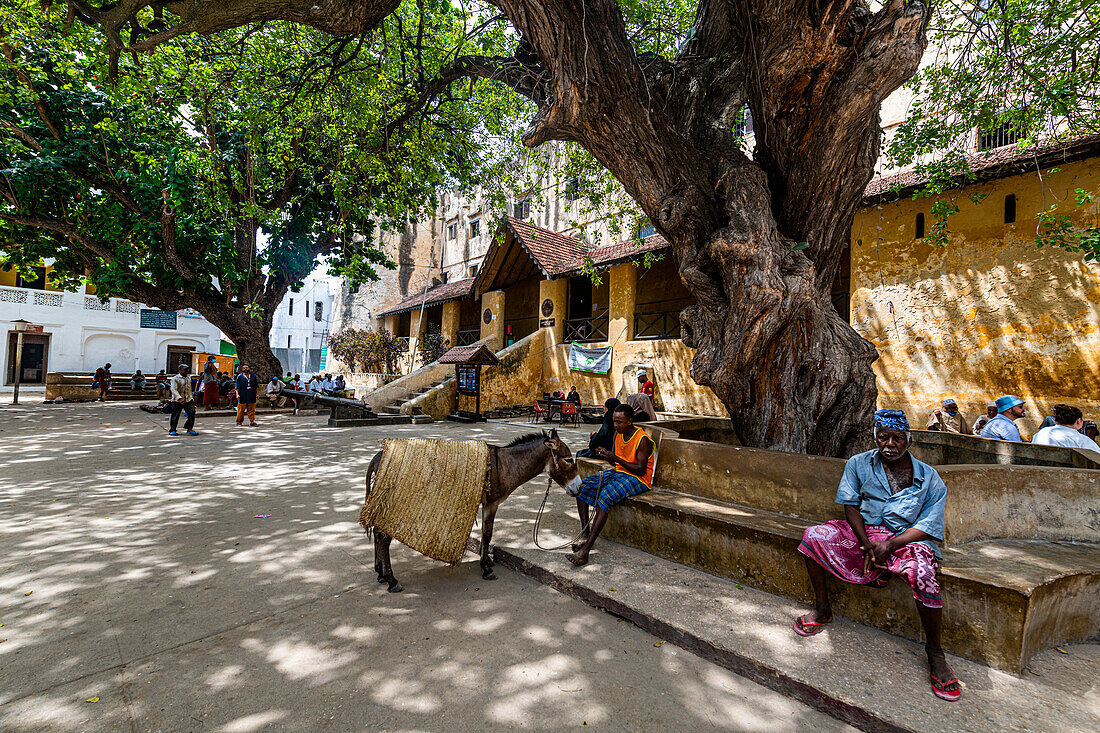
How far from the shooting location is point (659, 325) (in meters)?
16.4

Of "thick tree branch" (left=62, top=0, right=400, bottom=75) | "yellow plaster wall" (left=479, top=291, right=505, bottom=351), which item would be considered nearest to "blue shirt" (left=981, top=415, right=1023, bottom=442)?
"thick tree branch" (left=62, top=0, right=400, bottom=75)

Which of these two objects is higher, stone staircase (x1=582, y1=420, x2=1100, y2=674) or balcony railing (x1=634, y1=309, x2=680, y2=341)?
balcony railing (x1=634, y1=309, x2=680, y2=341)

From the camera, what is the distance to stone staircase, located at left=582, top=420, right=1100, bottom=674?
2518 millimetres

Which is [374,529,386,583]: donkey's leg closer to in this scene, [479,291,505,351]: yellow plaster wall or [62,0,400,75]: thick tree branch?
[62,0,400,75]: thick tree branch

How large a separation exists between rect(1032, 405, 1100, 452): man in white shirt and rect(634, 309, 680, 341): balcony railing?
32.1 ft

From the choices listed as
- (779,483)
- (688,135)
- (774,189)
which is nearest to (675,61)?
(688,135)

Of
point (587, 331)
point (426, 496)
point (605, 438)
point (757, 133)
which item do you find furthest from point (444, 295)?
point (426, 496)

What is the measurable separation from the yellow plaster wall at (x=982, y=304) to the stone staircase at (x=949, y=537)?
662 cm

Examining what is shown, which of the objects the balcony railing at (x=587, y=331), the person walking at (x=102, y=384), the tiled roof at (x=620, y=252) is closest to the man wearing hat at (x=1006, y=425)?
the tiled roof at (x=620, y=252)

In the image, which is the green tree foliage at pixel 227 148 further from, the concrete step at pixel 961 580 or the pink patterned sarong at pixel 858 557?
the pink patterned sarong at pixel 858 557

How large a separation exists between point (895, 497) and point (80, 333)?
34094mm

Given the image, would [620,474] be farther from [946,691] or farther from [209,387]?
[209,387]

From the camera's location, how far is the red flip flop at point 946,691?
222 cm

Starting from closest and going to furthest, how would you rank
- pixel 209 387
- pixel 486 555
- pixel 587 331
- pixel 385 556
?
pixel 385 556 → pixel 486 555 → pixel 209 387 → pixel 587 331
